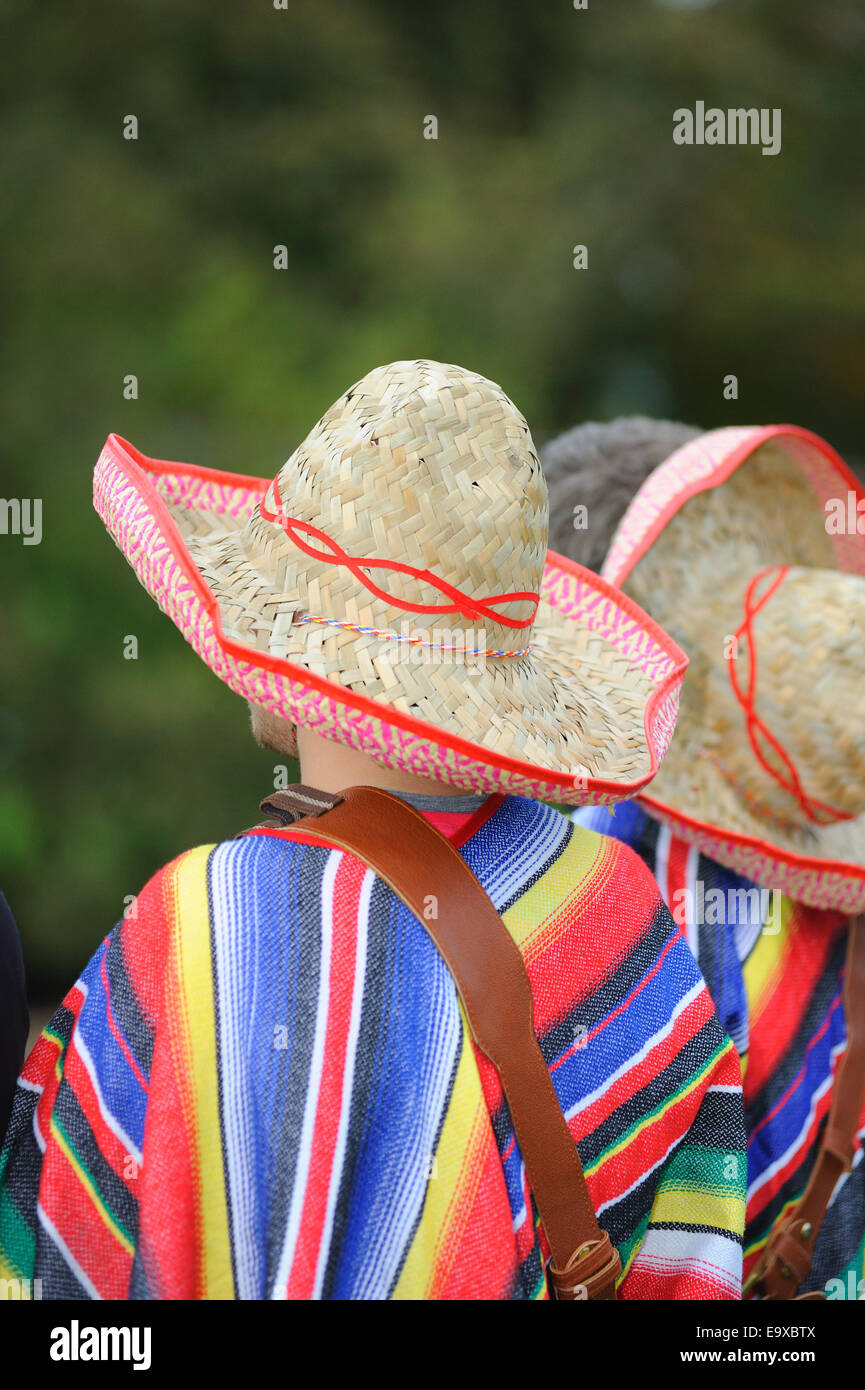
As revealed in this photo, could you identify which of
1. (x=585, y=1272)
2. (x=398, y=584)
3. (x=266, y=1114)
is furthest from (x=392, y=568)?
(x=585, y=1272)

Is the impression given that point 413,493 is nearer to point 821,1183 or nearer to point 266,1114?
point 266,1114

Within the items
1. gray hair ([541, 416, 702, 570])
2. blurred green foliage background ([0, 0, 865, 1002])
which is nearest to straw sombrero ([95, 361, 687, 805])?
gray hair ([541, 416, 702, 570])

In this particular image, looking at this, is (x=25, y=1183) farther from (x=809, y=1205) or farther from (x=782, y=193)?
(x=782, y=193)

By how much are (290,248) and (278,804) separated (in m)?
3.45

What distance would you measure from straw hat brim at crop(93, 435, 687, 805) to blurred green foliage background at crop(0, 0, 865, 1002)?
280cm

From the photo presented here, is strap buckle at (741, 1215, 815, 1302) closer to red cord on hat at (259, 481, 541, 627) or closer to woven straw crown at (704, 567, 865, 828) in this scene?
woven straw crown at (704, 567, 865, 828)

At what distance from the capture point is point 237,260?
4258mm

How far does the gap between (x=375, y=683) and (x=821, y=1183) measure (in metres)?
1.14

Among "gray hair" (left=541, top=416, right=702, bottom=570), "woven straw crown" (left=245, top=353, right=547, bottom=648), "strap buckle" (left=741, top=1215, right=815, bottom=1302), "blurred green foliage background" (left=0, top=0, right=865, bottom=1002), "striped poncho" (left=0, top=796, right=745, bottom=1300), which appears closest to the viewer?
"striped poncho" (left=0, top=796, right=745, bottom=1300)

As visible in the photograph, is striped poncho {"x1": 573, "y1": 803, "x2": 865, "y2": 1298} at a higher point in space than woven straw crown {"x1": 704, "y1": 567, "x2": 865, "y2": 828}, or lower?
lower

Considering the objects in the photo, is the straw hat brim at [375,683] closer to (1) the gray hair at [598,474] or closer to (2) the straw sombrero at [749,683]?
(2) the straw sombrero at [749,683]

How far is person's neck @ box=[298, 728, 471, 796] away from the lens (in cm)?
136

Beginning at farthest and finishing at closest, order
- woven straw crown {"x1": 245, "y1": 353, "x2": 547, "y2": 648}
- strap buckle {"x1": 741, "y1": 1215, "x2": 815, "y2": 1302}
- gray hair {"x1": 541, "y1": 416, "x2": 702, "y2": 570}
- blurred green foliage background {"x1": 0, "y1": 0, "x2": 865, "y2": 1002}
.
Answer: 1. blurred green foliage background {"x1": 0, "y1": 0, "x2": 865, "y2": 1002}
2. gray hair {"x1": 541, "y1": 416, "x2": 702, "y2": 570}
3. strap buckle {"x1": 741, "y1": 1215, "x2": 815, "y2": 1302}
4. woven straw crown {"x1": 245, "y1": 353, "x2": 547, "y2": 648}

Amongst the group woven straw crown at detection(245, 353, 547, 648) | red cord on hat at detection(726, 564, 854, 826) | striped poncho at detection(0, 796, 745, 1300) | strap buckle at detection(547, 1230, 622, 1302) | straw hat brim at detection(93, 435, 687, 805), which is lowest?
strap buckle at detection(547, 1230, 622, 1302)
